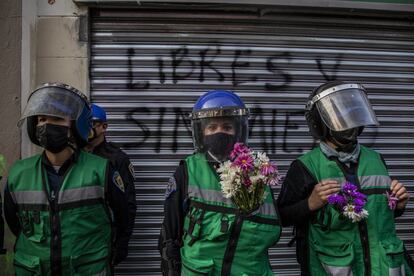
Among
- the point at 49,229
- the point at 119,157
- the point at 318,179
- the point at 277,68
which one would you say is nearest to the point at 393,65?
the point at 277,68

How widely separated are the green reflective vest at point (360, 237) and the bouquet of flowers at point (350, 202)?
102 millimetres

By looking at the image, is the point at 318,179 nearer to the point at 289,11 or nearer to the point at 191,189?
the point at 191,189

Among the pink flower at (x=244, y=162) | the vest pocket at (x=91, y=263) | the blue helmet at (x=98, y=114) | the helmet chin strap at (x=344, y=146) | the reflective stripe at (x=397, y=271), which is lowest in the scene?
the reflective stripe at (x=397, y=271)

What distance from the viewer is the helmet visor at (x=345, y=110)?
3158mm

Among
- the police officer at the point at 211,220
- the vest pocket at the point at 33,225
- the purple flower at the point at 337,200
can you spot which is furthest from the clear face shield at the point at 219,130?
the vest pocket at the point at 33,225

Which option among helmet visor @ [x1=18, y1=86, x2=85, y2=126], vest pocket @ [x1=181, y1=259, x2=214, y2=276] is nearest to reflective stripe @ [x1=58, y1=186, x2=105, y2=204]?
helmet visor @ [x1=18, y1=86, x2=85, y2=126]

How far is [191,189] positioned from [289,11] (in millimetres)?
2973

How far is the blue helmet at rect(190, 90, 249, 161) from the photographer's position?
9.72 ft

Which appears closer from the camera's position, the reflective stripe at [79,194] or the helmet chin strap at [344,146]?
the reflective stripe at [79,194]

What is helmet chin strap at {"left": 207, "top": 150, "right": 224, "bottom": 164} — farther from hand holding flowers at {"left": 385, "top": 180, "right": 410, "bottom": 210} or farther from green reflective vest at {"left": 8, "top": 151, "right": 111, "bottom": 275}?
hand holding flowers at {"left": 385, "top": 180, "right": 410, "bottom": 210}

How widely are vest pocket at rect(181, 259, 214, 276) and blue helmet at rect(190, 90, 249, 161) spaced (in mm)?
660

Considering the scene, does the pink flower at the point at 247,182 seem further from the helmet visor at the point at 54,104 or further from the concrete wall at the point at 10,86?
the concrete wall at the point at 10,86

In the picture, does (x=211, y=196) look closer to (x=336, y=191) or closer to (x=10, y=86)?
(x=336, y=191)

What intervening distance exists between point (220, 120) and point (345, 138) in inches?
35.9
